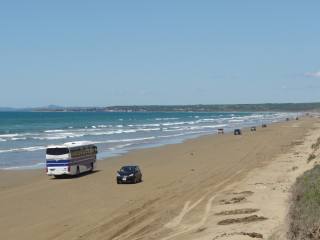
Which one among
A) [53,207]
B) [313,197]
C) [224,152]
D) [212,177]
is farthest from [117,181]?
[224,152]

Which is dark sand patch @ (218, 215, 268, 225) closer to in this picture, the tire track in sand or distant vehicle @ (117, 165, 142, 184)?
the tire track in sand

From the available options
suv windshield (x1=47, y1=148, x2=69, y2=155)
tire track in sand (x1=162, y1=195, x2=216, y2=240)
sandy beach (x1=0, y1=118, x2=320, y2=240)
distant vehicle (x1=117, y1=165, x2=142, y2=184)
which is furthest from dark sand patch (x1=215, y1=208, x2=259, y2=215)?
suv windshield (x1=47, y1=148, x2=69, y2=155)

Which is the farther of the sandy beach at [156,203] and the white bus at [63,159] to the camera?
the white bus at [63,159]

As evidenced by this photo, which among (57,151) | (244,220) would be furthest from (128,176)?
(244,220)

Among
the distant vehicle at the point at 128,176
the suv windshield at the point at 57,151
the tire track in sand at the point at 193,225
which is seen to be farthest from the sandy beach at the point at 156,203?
the suv windshield at the point at 57,151

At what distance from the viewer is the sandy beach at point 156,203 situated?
20.9 metres

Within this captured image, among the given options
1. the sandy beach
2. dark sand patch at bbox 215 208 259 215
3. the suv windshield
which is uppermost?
the suv windshield

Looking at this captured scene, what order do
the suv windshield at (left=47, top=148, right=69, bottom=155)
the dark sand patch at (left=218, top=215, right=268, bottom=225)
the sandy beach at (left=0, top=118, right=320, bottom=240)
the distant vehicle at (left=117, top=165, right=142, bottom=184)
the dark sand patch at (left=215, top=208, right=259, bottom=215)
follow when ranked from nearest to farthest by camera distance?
the dark sand patch at (left=218, top=215, right=268, bottom=225) < the sandy beach at (left=0, top=118, right=320, bottom=240) < the dark sand patch at (left=215, top=208, right=259, bottom=215) < the distant vehicle at (left=117, top=165, right=142, bottom=184) < the suv windshield at (left=47, top=148, right=69, bottom=155)

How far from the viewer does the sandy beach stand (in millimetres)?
20891

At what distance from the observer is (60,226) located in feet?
78.2

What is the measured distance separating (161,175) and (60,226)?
60.9 ft

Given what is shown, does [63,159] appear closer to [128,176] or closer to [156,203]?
[128,176]

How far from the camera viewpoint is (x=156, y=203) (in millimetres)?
28219

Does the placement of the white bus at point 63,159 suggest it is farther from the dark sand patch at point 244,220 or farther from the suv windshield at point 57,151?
the dark sand patch at point 244,220
